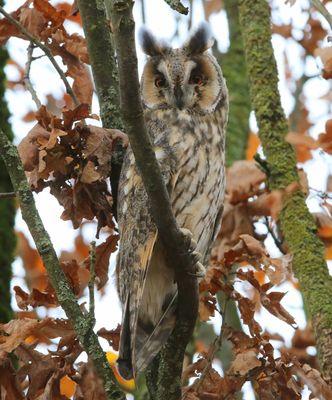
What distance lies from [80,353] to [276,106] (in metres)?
1.70

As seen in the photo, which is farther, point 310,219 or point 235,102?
point 235,102

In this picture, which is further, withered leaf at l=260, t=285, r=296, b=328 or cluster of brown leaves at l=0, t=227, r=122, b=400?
withered leaf at l=260, t=285, r=296, b=328

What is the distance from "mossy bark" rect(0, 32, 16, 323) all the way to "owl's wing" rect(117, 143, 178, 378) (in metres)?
0.79

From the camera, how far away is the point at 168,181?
10.7 ft

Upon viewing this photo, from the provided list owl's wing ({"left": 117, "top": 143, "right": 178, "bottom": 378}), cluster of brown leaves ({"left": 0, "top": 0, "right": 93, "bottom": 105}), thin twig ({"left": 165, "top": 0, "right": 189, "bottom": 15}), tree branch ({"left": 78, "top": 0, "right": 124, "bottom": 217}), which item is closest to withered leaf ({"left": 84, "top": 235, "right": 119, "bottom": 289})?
owl's wing ({"left": 117, "top": 143, "right": 178, "bottom": 378})

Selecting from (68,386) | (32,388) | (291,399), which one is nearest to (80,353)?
(32,388)

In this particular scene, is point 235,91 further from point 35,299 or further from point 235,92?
point 35,299

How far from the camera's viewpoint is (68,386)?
12.4 ft

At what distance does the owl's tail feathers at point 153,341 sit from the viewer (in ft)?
9.96

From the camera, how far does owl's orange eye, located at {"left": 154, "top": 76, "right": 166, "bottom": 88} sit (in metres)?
3.61

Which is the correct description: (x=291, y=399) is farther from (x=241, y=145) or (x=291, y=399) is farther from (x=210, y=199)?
(x=241, y=145)

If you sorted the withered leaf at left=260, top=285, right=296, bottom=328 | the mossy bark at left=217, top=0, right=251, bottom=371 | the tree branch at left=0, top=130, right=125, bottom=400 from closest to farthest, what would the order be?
the tree branch at left=0, top=130, right=125, bottom=400, the withered leaf at left=260, top=285, right=296, bottom=328, the mossy bark at left=217, top=0, right=251, bottom=371

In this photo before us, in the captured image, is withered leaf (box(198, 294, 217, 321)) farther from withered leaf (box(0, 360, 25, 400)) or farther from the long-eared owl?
withered leaf (box(0, 360, 25, 400))

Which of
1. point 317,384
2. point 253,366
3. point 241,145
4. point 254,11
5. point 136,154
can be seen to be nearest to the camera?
point 136,154
